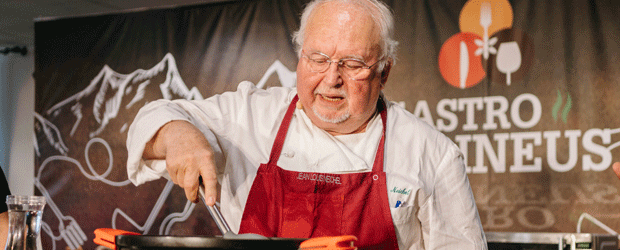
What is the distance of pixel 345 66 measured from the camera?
144 cm

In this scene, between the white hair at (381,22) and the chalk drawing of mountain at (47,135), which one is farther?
the chalk drawing of mountain at (47,135)

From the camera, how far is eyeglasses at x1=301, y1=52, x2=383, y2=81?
4.70 feet

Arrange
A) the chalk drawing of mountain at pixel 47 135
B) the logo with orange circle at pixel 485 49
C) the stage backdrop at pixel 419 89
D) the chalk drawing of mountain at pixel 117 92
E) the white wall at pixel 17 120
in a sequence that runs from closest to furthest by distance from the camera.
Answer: the stage backdrop at pixel 419 89, the logo with orange circle at pixel 485 49, the chalk drawing of mountain at pixel 117 92, the chalk drawing of mountain at pixel 47 135, the white wall at pixel 17 120

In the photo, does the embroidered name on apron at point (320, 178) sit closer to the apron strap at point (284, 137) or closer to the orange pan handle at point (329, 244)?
the apron strap at point (284, 137)

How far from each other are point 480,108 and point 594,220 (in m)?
0.86

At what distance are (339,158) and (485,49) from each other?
2.05 metres

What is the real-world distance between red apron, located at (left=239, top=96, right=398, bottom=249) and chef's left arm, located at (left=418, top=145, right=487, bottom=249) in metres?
0.11

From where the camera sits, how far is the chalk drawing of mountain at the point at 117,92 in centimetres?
386

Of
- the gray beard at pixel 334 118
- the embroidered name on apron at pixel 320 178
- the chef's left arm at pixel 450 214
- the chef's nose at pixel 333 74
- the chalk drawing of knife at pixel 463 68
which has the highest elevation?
the chalk drawing of knife at pixel 463 68

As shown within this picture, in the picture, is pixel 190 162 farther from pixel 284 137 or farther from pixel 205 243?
pixel 284 137

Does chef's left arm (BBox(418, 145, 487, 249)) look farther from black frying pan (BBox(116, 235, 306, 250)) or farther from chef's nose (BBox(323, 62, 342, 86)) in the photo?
black frying pan (BBox(116, 235, 306, 250))

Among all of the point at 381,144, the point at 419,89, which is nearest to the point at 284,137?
the point at 381,144

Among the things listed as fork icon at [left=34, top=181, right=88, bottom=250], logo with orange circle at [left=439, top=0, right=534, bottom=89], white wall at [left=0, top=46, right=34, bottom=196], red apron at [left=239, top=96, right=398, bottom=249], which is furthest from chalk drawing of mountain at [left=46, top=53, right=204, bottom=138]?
red apron at [left=239, top=96, right=398, bottom=249]

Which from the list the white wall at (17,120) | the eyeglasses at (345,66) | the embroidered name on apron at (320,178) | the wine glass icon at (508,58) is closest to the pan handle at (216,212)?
the embroidered name on apron at (320,178)
